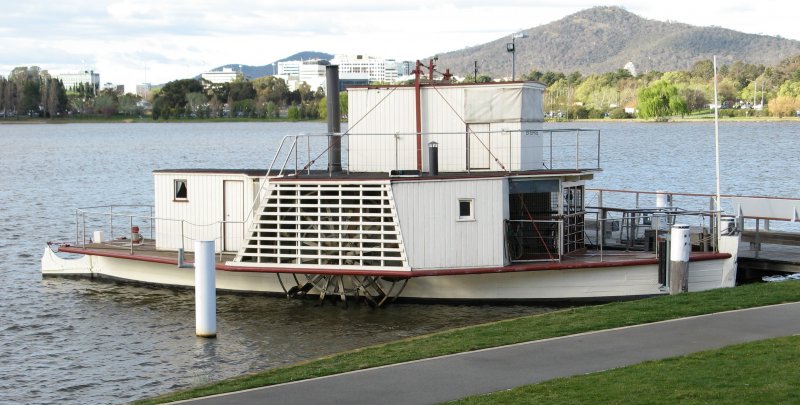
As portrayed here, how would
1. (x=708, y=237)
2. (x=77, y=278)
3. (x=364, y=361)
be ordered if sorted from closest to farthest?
(x=364, y=361) → (x=708, y=237) → (x=77, y=278)

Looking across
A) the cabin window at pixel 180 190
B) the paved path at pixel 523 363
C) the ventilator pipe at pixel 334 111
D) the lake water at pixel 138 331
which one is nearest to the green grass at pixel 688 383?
the paved path at pixel 523 363

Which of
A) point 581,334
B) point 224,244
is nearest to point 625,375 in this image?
point 581,334

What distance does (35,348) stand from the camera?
76.7ft

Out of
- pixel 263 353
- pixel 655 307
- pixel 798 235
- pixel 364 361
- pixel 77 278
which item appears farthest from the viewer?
pixel 77 278

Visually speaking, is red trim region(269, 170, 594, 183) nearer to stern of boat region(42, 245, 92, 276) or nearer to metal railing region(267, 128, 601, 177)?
metal railing region(267, 128, 601, 177)

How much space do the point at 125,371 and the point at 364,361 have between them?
20.4 ft

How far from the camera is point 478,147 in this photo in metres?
26.5

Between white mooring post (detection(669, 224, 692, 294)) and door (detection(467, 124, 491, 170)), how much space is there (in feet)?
16.5

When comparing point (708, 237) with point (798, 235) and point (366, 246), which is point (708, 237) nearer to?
point (798, 235)

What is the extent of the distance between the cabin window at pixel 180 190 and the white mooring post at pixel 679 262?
40.9ft

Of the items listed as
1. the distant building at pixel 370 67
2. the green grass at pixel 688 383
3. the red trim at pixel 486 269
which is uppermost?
the distant building at pixel 370 67

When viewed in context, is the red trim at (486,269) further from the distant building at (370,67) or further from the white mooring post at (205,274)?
the distant building at (370,67)

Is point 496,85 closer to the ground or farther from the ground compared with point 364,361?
farther from the ground

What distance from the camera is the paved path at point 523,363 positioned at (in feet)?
46.5
